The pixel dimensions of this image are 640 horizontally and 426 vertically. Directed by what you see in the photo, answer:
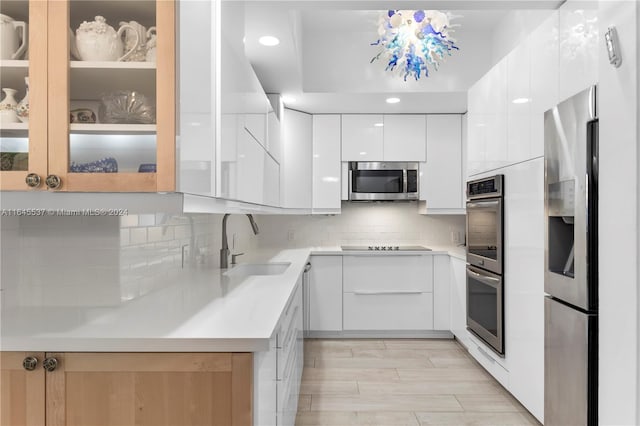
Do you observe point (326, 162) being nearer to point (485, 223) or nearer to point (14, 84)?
point (485, 223)

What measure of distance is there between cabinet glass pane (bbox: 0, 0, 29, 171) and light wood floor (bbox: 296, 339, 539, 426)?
78.5 inches

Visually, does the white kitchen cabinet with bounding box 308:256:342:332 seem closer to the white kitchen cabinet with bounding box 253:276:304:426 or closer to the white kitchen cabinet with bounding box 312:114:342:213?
the white kitchen cabinet with bounding box 312:114:342:213

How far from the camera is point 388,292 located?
398cm

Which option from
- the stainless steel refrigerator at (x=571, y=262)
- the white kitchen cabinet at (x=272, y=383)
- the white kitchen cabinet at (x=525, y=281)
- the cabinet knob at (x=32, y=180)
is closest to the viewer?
the cabinet knob at (x=32, y=180)

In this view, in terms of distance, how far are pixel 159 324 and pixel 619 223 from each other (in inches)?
49.0

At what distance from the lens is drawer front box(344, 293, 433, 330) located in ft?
13.0

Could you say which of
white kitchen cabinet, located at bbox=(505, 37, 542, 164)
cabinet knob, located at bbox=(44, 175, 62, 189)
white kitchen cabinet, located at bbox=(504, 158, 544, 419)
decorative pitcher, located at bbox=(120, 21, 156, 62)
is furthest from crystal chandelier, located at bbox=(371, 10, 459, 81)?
cabinet knob, located at bbox=(44, 175, 62, 189)

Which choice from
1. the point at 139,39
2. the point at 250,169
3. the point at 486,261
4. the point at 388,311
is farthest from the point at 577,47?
the point at 388,311

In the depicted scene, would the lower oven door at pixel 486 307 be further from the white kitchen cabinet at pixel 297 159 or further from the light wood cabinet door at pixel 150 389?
the light wood cabinet door at pixel 150 389

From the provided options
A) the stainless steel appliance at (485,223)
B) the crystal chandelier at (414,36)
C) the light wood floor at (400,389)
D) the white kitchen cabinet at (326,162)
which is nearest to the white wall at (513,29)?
the crystal chandelier at (414,36)

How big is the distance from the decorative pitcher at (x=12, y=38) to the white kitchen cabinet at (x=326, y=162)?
3222 mm

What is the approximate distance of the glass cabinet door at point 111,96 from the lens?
1.09 meters

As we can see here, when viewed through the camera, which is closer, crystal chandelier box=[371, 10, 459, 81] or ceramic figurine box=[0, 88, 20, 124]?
ceramic figurine box=[0, 88, 20, 124]

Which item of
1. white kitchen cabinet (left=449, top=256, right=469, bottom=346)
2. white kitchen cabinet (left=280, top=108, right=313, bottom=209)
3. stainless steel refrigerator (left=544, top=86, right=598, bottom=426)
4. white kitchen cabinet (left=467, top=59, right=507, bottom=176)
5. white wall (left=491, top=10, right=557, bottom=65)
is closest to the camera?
stainless steel refrigerator (left=544, top=86, right=598, bottom=426)
